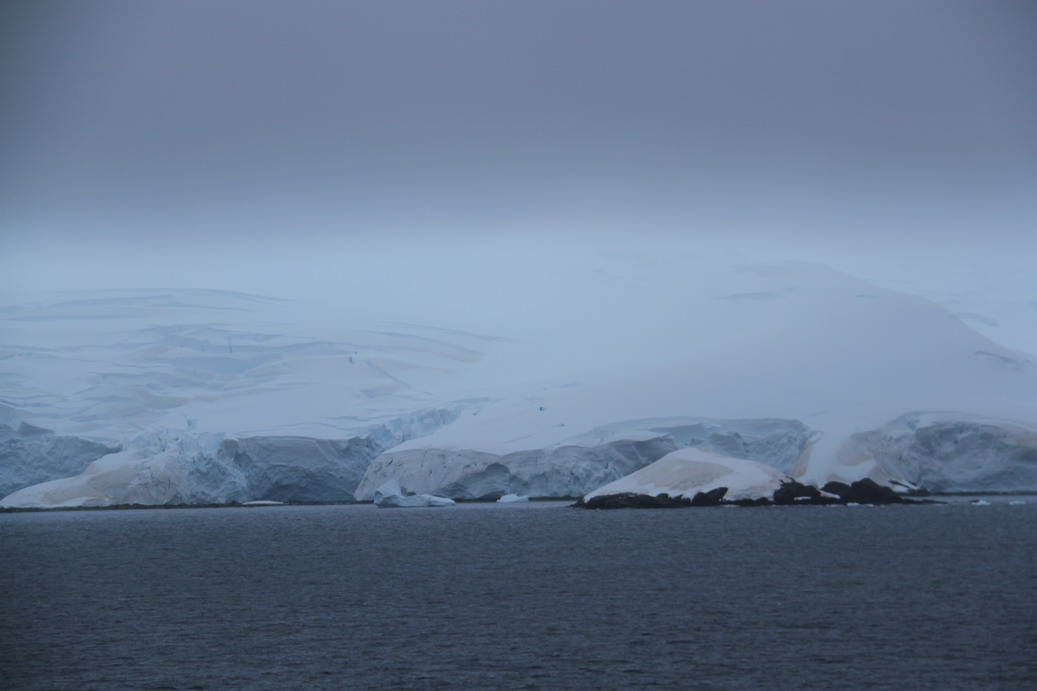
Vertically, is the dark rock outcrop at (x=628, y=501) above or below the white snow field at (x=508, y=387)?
below

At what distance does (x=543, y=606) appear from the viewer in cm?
1973

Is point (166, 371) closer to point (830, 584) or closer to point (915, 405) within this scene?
point (915, 405)

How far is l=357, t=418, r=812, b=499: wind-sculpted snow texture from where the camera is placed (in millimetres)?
41500

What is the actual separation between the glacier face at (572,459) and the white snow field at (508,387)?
0.08 meters

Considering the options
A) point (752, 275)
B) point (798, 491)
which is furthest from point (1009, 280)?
point (798, 491)

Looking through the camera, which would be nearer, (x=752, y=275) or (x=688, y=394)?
(x=688, y=394)

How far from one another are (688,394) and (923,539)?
21.2m

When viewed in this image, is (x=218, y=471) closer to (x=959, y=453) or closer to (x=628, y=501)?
(x=628, y=501)

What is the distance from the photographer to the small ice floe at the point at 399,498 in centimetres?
4162

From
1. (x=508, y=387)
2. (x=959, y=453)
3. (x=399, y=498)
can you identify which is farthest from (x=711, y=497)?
(x=508, y=387)

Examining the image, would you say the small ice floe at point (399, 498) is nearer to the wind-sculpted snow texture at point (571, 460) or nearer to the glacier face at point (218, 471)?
the wind-sculpted snow texture at point (571, 460)

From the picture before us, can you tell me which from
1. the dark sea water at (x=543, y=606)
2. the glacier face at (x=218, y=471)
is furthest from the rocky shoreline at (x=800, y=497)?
the glacier face at (x=218, y=471)

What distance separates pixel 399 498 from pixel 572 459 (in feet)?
20.7

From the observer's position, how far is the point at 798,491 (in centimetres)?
3809
